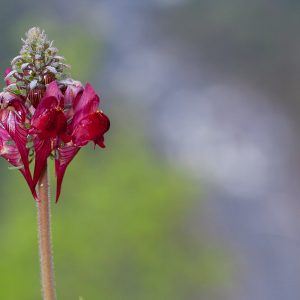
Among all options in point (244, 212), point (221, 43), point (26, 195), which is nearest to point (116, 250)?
point (26, 195)

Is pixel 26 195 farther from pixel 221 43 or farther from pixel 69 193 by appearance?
pixel 221 43

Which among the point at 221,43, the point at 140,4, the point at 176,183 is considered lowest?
the point at 176,183

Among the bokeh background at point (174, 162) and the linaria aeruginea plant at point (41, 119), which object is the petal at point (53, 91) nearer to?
the linaria aeruginea plant at point (41, 119)

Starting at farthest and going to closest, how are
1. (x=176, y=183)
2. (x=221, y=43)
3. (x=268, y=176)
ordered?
(x=221, y=43)
(x=268, y=176)
(x=176, y=183)

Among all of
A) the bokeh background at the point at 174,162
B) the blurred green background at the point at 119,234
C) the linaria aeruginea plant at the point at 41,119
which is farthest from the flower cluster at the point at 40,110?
the bokeh background at the point at 174,162

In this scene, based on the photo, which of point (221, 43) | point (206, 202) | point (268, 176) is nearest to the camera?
point (206, 202)

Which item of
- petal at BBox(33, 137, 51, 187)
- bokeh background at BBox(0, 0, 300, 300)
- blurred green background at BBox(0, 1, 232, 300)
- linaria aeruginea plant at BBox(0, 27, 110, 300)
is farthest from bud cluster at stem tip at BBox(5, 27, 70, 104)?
bokeh background at BBox(0, 0, 300, 300)

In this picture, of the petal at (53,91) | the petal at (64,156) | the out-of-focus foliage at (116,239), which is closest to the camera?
the petal at (53,91)

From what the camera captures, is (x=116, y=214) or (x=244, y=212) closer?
(x=116, y=214)

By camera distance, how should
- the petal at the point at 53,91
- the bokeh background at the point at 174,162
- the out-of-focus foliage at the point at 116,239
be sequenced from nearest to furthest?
1. the petal at the point at 53,91
2. the out-of-focus foliage at the point at 116,239
3. the bokeh background at the point at 174,162
